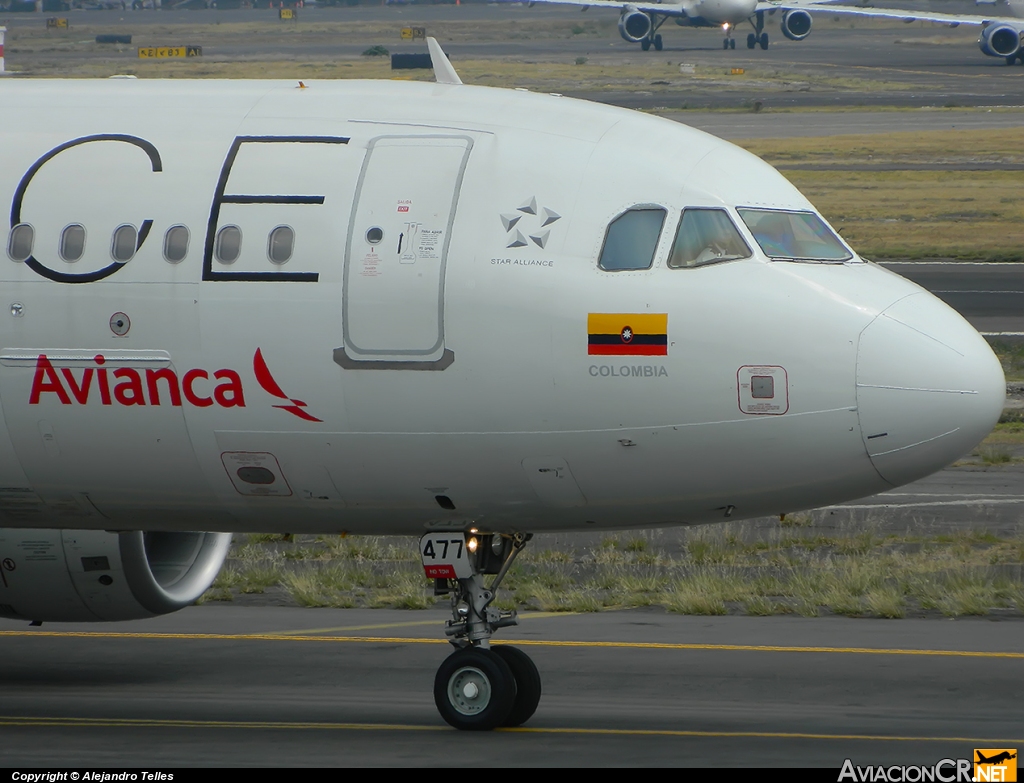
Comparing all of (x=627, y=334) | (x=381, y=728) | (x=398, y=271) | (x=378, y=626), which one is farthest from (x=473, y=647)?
(x=378, y=626)

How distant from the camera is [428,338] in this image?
1251cm

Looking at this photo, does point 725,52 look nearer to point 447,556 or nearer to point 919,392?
point 447,556

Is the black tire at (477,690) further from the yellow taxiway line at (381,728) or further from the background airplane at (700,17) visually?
the background airplane at (700,17)

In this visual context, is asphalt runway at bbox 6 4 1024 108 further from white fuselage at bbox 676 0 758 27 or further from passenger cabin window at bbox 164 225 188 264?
passenger cabin window at bbox 164 225 188 264

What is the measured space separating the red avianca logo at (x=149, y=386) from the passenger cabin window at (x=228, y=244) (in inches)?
29.2

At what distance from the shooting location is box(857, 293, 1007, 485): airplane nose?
11977 mm

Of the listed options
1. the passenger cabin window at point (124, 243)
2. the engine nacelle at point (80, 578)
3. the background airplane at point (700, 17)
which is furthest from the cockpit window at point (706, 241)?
the background airplane at point (700, 17)

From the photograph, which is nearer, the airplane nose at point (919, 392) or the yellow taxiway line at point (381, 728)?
the airplane nose at point (919, 392)

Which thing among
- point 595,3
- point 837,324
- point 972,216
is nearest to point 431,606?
point 837,324

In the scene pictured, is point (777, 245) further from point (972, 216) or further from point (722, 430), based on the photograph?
point (972, 216)

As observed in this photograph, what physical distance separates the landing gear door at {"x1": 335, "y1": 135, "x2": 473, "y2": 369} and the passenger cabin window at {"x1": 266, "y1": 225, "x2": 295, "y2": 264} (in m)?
0.47

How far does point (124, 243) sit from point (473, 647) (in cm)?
419

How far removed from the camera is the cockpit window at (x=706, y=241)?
1248 centimetres

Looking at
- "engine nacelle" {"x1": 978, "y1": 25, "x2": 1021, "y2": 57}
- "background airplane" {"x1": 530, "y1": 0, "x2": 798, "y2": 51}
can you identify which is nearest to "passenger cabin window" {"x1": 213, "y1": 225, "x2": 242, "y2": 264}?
"engine nacelle" {"x1": 978, "y1": 25, "x2": 1021, "y2": 57}
